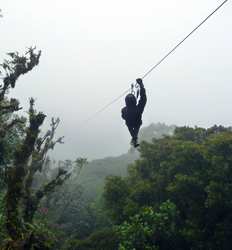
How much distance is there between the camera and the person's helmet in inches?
341

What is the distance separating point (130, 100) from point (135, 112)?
11.0 inches

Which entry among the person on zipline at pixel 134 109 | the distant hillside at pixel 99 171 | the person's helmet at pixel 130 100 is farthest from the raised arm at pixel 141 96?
the distant hillside at pixel 99 171

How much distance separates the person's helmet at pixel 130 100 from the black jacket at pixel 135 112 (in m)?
0.06

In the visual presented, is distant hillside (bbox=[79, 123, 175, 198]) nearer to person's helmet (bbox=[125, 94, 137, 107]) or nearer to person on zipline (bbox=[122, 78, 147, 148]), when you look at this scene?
person on zipline (bbox=[122, 78, 147, 148])

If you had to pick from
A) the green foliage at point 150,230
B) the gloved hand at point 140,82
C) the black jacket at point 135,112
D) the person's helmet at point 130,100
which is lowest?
the green foliage at point 150,230

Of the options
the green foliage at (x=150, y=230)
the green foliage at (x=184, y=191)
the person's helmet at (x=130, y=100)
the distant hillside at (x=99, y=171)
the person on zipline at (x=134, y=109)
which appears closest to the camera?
the person on zipline at (x=134, y=109)

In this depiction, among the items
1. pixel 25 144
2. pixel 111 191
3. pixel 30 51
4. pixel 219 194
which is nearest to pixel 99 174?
pixel 111 191

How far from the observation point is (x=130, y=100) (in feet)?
28.5

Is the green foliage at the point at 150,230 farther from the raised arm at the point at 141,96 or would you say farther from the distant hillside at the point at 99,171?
the distant hillside at the point at 99,171

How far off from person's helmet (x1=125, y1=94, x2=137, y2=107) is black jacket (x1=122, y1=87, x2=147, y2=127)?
0.21ft

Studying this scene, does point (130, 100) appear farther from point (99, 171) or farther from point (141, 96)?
point (99, 171)

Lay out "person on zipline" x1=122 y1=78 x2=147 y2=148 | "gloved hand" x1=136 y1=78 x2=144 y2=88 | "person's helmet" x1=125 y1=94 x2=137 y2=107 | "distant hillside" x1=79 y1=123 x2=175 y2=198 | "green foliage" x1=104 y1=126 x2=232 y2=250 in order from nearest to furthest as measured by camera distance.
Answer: "gloved hand" x1=136 y1=78 x2=144 y2=88, "person on zipline" x1=122 y1=78 x2=147 y2=148, "person's helmet" x1=125 y1=94 x2=137 y2=107, "green foliage" x1=104 y1=126 x2=232 y2=250, "distant hillside" x1=79 y1=123 x2=175 y2=198

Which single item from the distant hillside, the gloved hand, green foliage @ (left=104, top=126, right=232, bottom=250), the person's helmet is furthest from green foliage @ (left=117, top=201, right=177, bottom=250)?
the distant hillside

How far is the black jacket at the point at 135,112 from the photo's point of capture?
28.1 ft
